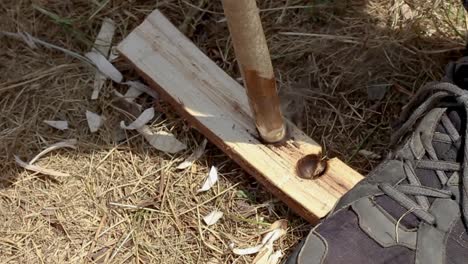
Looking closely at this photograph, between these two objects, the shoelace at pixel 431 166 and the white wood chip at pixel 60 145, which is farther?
the white wood chip at pixel 60 145

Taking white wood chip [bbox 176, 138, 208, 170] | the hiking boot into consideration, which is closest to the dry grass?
white wood chip [bbox 176, 138, 208, 170]

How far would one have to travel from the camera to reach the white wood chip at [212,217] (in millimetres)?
1498

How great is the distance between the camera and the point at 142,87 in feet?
5.39

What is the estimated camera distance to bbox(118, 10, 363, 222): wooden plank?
1.42m

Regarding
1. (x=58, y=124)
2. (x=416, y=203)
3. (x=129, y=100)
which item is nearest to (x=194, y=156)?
(x=129, y=100)

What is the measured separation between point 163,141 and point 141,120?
0.07m

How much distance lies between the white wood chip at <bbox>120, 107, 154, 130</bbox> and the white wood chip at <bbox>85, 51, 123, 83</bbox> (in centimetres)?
10

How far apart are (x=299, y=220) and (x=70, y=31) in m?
0.68

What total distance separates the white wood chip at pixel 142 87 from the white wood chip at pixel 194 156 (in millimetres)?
155

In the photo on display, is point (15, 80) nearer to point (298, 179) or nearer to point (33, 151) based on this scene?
point (33, 151)

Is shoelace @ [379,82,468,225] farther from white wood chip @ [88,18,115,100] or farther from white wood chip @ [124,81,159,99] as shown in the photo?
white wood chip @ [88,18,115,100]

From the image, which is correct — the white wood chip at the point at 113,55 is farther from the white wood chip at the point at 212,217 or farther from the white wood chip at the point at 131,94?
the white wood chip at the point at 212,217

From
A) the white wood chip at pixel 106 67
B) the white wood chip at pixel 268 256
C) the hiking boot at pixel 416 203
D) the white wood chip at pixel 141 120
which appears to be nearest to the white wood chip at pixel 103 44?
the white wood chip at pixel 106 67

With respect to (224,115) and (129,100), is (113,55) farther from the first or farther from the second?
(224,115)
